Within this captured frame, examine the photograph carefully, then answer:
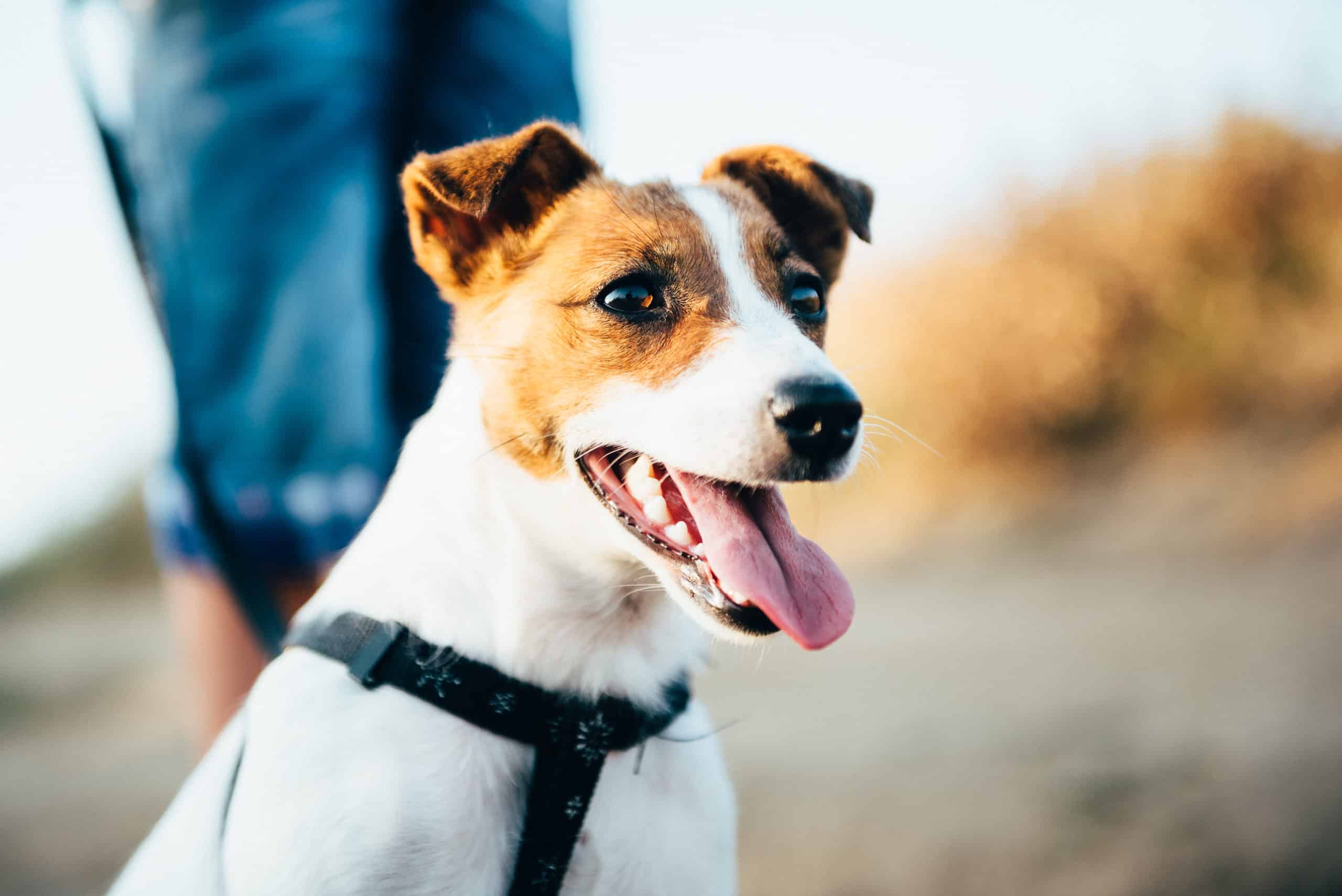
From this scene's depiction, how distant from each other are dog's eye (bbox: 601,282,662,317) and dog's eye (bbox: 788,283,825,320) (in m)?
0.40

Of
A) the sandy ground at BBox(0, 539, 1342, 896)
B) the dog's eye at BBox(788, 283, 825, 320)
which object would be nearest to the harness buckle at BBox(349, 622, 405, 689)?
the sandy ground at BBox(0, 539, 1342, 896)

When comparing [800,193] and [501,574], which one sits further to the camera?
[800,193]

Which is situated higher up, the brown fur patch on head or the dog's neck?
the brown fur patch on head

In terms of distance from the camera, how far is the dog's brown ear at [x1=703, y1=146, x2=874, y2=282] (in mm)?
2719

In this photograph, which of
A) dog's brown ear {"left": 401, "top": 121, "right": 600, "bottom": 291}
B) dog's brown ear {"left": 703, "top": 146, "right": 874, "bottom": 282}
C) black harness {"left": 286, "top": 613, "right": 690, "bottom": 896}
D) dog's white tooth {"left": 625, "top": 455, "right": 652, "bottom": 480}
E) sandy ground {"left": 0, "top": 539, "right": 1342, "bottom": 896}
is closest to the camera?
black harness {"left": 286, "top": 613, "right": 690, "bottom": 896}

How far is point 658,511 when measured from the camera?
6.56ft

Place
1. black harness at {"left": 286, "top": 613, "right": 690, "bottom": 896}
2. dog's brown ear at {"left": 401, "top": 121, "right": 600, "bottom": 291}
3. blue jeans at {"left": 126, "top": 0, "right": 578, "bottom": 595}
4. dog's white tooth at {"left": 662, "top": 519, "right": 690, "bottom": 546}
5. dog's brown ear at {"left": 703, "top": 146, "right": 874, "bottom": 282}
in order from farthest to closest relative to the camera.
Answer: dog's brown ear at {"left": 703, "top": 146, "right": 874, "bottom": 282}
blue jeans at {"left": 126, "top": 0, "right": 578, "bottom": 595}
dog's brown ear at {"left": 401, "top": 121, "right": 600, "bottom": 291}
dog's white tooth at {"left": 662, "top": 519, "right": 690, "bottom": 546}
black harness at {"left": 286, "top": 613, "right": 690, "bottom": 896}

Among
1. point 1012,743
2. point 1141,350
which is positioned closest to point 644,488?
point 1012,743

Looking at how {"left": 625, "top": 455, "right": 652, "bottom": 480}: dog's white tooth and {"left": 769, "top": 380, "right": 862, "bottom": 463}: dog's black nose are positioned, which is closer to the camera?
{"left": 769, "top": 380, "right": 862, "bottom": 463}: dog's black nose

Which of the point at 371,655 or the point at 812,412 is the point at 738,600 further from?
the point at 371,655

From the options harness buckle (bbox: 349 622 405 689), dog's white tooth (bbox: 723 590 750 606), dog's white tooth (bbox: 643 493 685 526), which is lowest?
harness buckle (bbox: 349 622 405 689)

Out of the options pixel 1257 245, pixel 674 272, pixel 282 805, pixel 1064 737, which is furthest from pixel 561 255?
pixel 1257 245

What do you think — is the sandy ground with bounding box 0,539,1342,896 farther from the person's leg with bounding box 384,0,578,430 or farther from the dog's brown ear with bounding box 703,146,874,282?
the person's leg with bounding box 384,0,578,430

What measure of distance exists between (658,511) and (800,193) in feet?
4.24
